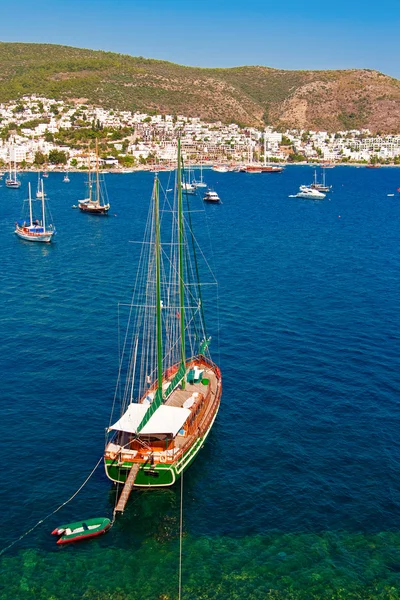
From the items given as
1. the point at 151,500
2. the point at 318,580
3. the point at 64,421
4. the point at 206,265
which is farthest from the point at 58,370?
the point at 206,265

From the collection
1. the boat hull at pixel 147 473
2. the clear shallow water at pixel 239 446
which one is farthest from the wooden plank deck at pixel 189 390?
the boat hull at pixel 147 473

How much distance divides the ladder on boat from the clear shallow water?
0.79 m

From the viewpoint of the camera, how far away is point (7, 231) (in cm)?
9894

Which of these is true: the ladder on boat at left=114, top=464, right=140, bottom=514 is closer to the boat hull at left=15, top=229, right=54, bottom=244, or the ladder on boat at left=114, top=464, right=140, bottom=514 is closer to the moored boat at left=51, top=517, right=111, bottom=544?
the moored boat at left=51, top=517, right=111, bottom=544

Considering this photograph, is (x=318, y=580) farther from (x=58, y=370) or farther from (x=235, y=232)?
(x=235, y=232)

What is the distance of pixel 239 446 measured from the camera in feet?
112

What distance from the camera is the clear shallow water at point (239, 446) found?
82.6 feet

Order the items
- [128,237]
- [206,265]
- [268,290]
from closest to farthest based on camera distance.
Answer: [268,290]
[206,265]
[128,237]

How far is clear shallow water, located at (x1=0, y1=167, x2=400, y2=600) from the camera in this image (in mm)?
25188

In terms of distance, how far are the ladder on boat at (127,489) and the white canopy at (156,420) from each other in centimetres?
187

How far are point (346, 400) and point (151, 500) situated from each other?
14908mm

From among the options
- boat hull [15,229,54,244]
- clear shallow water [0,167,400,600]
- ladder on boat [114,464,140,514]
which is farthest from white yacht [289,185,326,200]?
ladder on boat [114,464,140,514]

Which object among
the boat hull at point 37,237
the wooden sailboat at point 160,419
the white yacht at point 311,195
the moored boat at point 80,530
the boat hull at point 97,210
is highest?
the white yacht at point 311,195

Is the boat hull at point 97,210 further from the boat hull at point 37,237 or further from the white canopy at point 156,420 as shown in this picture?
the white canopy at point 156,420
